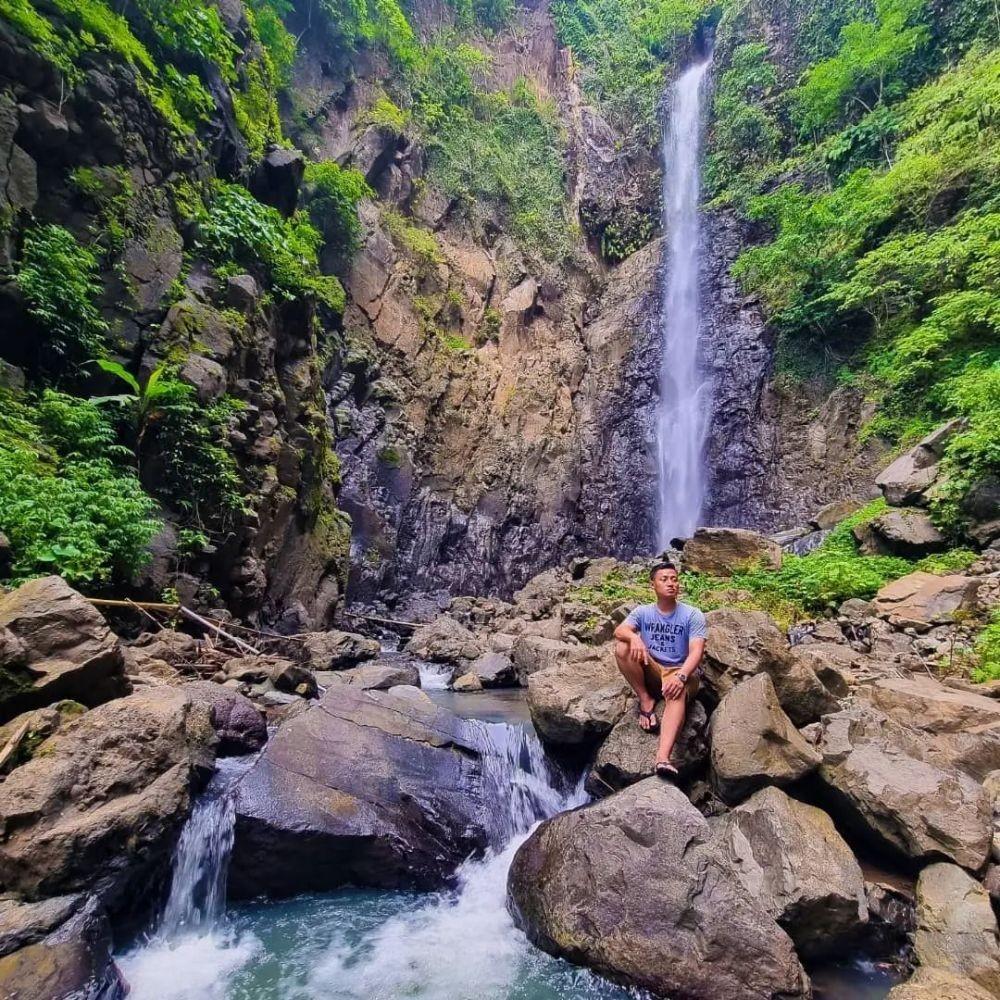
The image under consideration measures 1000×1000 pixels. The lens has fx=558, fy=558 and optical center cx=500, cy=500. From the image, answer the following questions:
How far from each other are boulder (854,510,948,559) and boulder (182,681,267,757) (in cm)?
1019

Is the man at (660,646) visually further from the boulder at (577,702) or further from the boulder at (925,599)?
the boulder at (925,599)

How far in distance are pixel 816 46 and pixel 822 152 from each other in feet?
19.9

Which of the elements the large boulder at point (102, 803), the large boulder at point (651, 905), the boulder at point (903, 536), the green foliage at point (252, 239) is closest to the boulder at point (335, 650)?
the large boulder at point (102, 803)

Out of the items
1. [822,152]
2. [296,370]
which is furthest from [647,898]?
[822,152]

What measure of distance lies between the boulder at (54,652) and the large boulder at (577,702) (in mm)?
3560

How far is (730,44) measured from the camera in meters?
24.4

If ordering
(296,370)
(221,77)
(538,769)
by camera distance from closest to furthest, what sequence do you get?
(538,769), (221,77), (296,370)

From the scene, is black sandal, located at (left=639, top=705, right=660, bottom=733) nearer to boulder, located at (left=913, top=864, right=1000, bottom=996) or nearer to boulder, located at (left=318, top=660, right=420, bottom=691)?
boulder, located at (left=913, top=864, right=1000, bottom=996)

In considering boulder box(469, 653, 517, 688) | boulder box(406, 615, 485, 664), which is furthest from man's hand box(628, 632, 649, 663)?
boulder box(406, 615, 485, 664)

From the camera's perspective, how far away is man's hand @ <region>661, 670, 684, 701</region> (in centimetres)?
425

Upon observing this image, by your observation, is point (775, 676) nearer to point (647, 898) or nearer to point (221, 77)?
point (647, 898)

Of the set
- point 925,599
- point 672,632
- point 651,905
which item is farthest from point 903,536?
point 651,905

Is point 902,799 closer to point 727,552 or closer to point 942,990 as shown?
point 942,990

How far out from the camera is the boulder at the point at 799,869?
10.7 ft
